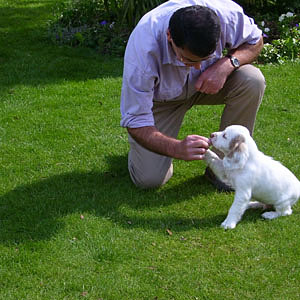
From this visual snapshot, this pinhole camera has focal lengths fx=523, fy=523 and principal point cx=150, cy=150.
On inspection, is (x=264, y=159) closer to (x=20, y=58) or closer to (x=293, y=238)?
(x=293, y=238)

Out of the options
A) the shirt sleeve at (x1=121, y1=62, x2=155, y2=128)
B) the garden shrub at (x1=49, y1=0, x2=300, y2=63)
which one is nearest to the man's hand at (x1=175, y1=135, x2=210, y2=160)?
the shirt sleeve at (x1=121, y1=62, x2=155, y2=128)

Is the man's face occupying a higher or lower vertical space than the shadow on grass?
higher

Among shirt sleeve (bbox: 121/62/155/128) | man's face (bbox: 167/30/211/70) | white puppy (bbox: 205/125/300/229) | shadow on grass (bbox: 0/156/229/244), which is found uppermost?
man's face (bbox: 167/30/211/70)

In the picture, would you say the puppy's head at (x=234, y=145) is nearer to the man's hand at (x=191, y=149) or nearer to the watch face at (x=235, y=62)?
the man's hand at (x=191, y=149)

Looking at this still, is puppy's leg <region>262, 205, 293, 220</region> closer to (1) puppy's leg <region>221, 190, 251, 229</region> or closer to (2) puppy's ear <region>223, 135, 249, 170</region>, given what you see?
(1) puppy's leg <region>221, 190, 251, 229</region>

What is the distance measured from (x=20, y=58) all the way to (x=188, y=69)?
4489 mm

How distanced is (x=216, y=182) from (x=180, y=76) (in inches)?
42.6

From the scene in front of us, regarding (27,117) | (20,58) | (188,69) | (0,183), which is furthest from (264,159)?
(20,58)

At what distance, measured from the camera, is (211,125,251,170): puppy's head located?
4.01 metres

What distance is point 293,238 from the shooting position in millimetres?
4094

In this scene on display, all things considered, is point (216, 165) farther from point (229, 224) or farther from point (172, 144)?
point (172, 144)

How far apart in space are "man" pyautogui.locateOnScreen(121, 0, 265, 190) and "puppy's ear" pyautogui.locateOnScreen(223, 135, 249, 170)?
22 cm

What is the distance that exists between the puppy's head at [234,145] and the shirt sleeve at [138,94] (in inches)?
22.6

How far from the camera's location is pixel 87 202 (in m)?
4.58
